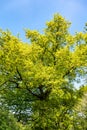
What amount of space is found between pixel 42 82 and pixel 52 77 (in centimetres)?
90

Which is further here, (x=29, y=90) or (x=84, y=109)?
(x=84, y=109)

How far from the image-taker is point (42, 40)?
3019 cm

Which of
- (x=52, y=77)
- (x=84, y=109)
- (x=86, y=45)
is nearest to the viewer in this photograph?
(x=52, y=77)

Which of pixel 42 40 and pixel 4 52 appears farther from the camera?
pixel 42 40

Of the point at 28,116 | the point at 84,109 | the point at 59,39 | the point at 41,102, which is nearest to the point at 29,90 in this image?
the point at 41,102

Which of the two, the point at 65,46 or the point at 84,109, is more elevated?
the point at 65,46

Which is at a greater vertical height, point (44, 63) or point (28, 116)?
point (44, 63)

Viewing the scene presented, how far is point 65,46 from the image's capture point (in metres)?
30.2

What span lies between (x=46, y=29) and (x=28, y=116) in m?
8.03

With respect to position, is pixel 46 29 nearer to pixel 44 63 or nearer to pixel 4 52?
pixel 44 63

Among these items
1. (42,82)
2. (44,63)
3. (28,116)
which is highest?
(44,63)

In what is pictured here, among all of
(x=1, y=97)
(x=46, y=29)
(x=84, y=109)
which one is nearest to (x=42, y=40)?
(x=46, y=29)

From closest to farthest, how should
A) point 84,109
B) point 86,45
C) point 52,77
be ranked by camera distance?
point 52,77 < point 86,45 < point 84,109

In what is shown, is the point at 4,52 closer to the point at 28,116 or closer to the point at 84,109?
the point at 28,116
